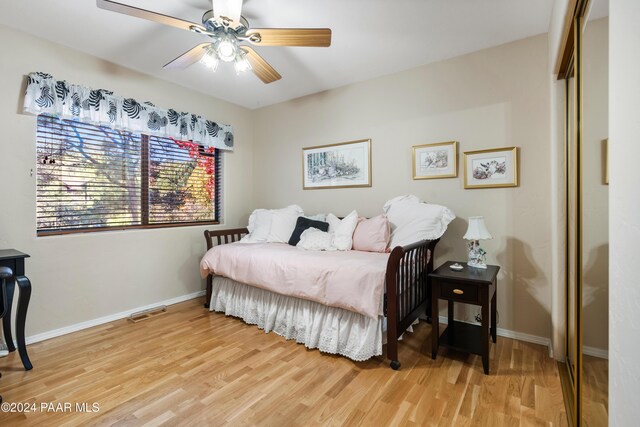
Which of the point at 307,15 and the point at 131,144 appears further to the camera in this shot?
the point at 131,144

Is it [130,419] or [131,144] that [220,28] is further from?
[130,419]

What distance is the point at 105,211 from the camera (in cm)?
286

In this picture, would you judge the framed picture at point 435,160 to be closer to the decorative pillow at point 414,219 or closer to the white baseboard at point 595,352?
the decorative pillow at point 414,219

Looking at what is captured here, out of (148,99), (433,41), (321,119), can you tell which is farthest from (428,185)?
(148,99)

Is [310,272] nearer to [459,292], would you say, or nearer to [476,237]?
[459,292]

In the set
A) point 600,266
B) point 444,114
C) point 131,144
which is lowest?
point 600,266

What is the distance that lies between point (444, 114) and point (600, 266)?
2.01 meters

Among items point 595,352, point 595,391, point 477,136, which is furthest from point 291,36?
point 595,391

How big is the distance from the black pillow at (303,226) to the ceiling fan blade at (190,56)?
170 cm

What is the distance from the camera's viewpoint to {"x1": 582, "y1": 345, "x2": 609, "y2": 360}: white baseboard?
3.05 ft

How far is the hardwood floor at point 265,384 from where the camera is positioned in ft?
5.05

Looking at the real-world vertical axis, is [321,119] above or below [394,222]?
above

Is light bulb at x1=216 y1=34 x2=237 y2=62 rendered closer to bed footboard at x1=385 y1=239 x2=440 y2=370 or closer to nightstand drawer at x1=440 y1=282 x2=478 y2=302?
bed footboard at x1=385 y1=239 x2=440 y2=370

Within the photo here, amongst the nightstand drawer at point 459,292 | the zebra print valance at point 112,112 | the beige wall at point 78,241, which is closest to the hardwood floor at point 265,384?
the beige wall at point 78,241
